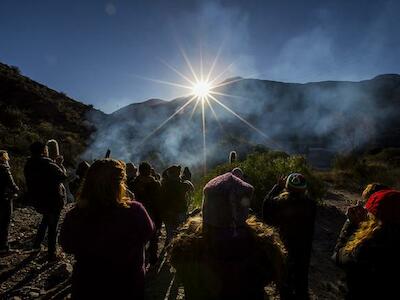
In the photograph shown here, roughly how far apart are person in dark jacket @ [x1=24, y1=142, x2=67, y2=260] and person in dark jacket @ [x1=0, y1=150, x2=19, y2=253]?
1.95 ft

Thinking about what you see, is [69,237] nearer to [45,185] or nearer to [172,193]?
[45,185]

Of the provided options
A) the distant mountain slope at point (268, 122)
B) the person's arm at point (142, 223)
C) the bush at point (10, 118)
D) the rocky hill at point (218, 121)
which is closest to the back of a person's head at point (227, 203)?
the person's arm at point (142, 223)

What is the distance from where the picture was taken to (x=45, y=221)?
6.12 m

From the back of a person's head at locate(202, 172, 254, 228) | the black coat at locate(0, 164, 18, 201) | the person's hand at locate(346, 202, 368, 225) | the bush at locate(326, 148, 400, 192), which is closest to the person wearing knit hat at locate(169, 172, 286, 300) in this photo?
the back of a person's head at locate(202, 172, 254, 228)

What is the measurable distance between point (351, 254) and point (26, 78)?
42.0 meters

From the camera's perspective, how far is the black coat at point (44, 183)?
5.46 meters

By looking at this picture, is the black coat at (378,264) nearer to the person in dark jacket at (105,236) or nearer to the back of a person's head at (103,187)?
the person in dark jacket at (105,236)

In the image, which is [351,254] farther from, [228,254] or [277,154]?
[277,154]

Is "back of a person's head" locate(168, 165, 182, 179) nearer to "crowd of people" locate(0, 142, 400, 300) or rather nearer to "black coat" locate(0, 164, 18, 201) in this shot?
"black coat" locate(0, 164, 18, 201)

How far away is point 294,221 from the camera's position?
4133 mm

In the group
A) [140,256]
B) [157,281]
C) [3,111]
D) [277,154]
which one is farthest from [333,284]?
[3,111]

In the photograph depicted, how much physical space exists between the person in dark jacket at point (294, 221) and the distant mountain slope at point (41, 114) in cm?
1581

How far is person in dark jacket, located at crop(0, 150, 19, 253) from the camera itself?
5.91 meters

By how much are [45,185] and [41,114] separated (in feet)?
93.3
